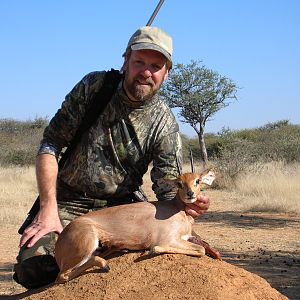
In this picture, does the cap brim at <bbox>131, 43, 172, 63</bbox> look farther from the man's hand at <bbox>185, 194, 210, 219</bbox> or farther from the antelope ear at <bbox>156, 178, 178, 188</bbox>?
the man's hand at <bbox>185, 194, 210, 219</bbox>

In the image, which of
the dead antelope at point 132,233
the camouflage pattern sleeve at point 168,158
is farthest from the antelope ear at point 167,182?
the camouflage pattern sleeve at point 168,158

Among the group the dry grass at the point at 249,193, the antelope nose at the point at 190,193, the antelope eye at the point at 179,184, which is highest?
the antelope eye at the point at 179,184

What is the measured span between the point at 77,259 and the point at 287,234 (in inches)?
396

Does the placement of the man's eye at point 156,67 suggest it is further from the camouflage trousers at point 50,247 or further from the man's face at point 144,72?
the camouflage trousers at point 50,247

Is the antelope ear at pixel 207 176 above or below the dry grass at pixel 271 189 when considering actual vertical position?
above

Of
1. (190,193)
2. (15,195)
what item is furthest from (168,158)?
(15,195)

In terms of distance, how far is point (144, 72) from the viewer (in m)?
5.16

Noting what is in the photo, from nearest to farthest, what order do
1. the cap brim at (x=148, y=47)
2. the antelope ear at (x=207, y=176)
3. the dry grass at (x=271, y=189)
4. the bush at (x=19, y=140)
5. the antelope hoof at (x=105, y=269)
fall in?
the antelope hoof at (x=105, y=269) < the antelope ear at (x=207, y=176) < the cap brim at (x=148, y=47) < the dry grass at (x=271, y=189) < the bush at (x=19, y=140)

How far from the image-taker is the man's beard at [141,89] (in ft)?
17.1

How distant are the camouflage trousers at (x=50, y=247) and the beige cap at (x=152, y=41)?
1.42 metres

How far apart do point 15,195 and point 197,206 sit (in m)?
16.4

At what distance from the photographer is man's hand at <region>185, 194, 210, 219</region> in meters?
4.73

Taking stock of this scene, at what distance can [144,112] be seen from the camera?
554 cm

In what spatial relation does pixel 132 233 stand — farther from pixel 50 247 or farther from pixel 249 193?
pixel 249 193
